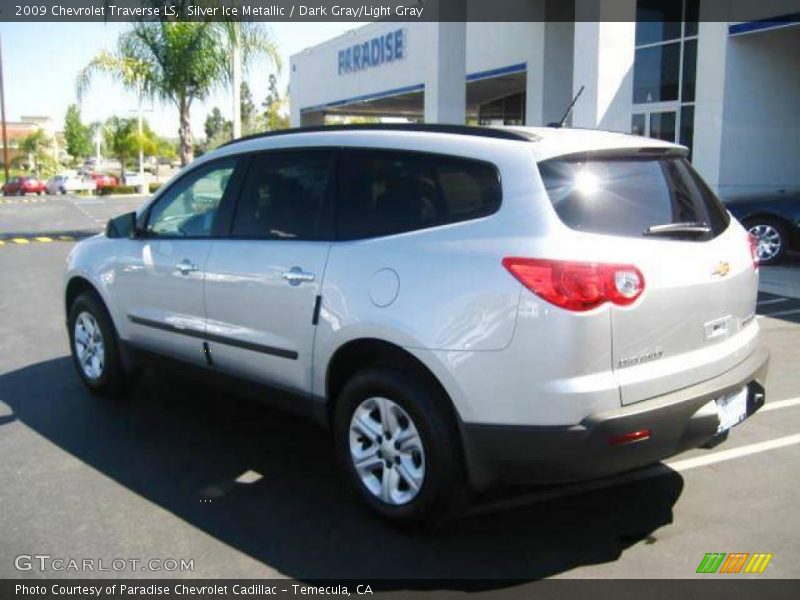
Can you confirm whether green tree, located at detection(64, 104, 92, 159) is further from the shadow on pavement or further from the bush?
the shadow on pavement

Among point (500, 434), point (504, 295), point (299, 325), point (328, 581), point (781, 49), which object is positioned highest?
point (781, 49)

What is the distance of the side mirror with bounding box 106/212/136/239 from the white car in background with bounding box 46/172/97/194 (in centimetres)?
4554

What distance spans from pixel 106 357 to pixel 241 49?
1399 cm

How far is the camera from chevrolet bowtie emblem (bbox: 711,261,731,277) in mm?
3605

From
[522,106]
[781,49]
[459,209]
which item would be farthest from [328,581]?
[522,106]

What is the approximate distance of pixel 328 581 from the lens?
10.8ft

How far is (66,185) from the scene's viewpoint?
4859 centimetres

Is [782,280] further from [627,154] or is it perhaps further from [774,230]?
[627,154]

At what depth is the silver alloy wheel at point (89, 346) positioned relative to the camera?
5.64m

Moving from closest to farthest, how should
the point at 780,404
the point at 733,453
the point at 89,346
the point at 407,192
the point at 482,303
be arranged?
the point at 482,303, the point at 407,192, the point at 733,453, the point at 780,404, the point at 89,346

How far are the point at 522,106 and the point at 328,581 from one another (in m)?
27.4

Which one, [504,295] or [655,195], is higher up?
[655,195]

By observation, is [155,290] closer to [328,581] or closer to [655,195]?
[328,581]

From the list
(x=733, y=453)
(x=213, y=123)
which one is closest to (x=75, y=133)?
(x=213, y=123)
